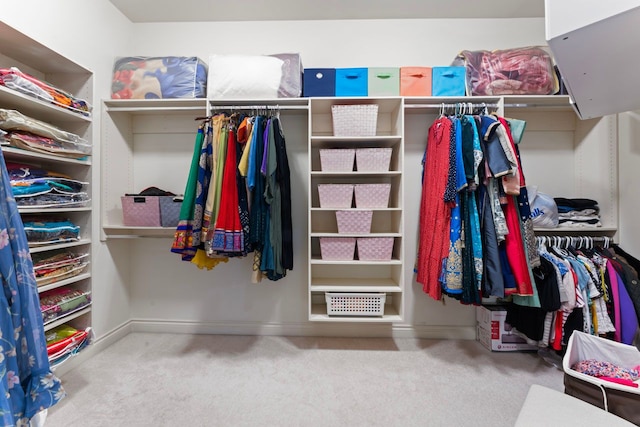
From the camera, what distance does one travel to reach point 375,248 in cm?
195

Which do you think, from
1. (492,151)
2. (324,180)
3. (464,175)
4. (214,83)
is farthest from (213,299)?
(492,151)

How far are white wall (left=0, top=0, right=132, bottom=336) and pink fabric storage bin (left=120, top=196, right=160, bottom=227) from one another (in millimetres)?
167

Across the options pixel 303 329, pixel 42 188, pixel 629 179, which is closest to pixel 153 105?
pixel 42 188

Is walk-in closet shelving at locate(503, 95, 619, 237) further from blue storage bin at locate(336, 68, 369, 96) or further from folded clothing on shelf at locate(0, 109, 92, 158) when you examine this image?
folded clothing on shelf at locate(0, 109, 92, 158)

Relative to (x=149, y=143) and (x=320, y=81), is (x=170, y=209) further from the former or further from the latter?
(x=320, y=81)

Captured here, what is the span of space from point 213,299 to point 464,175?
2.06 metres

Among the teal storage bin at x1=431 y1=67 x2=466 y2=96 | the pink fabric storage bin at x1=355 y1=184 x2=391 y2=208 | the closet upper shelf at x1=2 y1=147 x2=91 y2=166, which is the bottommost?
the pink fabric storage bin at x1=355 y1=184 x2=391 y2=208

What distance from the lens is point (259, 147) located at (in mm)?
1812

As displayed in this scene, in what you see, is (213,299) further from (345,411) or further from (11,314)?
(11,314)

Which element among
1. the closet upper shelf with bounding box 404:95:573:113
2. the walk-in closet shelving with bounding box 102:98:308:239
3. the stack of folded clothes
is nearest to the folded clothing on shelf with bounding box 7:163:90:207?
the walk-in closet shelving with bounding box 102:98:308:239

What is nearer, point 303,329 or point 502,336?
point 502,336

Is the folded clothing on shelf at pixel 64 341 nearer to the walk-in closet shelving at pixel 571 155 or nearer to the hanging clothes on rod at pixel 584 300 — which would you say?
the hanging clothes on rod at pixel 584 300

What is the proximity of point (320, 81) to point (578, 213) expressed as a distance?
2.05 meters

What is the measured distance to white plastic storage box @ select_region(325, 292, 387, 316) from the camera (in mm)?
1952
